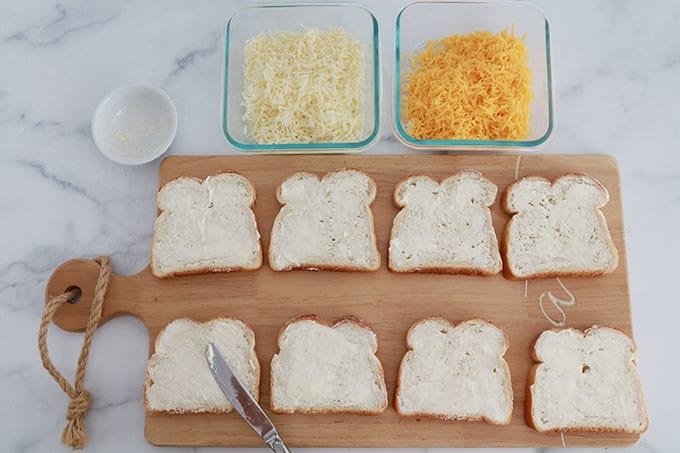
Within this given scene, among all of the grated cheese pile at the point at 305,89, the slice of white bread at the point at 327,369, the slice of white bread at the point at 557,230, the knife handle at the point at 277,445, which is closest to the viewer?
the knife handle at the point at 277,445

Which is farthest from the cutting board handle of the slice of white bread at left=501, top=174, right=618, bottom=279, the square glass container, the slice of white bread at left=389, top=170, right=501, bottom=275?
the slice of white bread at left=501, top=174, right=618, bottom=279

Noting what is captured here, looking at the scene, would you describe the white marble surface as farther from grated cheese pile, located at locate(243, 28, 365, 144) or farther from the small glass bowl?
grated cheese pile, located at locate(243, 28, 365, 144)

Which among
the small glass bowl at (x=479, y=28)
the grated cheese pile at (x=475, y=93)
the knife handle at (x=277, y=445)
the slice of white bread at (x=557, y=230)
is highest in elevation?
the small glass bowl at (x=479, y=28)

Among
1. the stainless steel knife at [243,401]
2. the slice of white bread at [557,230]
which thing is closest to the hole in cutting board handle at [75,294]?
the stainless steel knife at [243,401]

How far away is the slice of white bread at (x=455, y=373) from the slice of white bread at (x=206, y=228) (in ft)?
2.85

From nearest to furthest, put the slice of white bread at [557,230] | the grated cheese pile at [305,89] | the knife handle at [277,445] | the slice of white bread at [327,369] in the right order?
the knife handle at [277,445] < the slice of white bread at [327,369] < the slice of white bread at [557,230] < the grated cheese pile at [305,89]

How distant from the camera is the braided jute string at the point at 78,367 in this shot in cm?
304

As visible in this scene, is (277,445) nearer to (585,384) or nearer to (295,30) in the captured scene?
(585,384)

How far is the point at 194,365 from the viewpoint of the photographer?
9.93ft

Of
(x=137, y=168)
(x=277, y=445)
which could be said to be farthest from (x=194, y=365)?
(x=137, y=168)

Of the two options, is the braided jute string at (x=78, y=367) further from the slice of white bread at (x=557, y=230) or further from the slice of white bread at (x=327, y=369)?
the slice of white bread at (x=557, y=230)

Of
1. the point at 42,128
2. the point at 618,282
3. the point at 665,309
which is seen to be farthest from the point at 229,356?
the point at 665,309

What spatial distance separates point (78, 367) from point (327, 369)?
117 cm

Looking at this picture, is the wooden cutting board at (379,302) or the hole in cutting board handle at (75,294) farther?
the hole in cutting board handle at (75,294)
